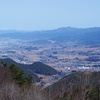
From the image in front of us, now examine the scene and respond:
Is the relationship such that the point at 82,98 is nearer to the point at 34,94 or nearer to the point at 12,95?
the point at 34,94

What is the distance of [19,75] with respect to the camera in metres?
24.9

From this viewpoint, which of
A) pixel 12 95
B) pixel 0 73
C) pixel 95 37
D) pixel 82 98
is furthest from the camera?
pixel 95 37

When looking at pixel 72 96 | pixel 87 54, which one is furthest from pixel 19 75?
pixel 87 54

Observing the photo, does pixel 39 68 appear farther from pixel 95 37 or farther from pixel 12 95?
pixel 95 37

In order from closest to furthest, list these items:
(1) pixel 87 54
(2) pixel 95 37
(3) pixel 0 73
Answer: (3) pixel 0 73, (1) pixel 87 54, (2) pixel 95 37

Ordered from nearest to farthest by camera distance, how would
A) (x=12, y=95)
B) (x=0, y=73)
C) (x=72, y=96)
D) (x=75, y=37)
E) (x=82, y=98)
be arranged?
1. (x=82, y=98)
2. (x=12, y=95)
3. (x=72, y=96)
4. (x=0, y=73)
5. (x=75, y=37)

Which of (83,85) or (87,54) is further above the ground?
(83,85)

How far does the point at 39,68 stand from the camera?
62.5 metres

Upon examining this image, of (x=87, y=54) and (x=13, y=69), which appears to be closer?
(x=13, y=69)

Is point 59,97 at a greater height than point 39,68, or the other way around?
point 59,97

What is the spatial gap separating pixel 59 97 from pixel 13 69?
41.9 ft

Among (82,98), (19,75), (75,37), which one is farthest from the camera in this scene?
(75,37)

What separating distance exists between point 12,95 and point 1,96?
48cm

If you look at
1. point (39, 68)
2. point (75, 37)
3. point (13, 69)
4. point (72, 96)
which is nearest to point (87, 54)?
point (39, 68)
